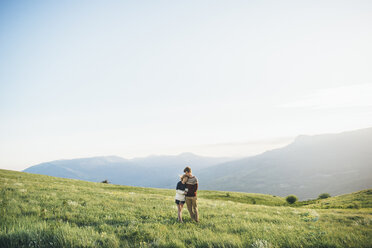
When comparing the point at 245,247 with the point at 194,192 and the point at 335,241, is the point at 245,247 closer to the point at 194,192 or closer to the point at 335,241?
the point at 335,241

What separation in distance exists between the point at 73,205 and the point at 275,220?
11898 mm

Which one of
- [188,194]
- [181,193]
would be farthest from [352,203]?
[181,193]

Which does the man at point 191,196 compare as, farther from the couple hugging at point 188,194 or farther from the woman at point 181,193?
the woman at point 181,193

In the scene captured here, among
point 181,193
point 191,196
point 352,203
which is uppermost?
point 181,193

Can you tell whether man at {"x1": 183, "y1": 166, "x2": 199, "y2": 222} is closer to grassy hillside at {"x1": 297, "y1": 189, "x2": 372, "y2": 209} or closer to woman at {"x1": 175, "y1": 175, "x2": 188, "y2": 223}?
woman at {"x1": 175, "y1": 175, "x2": 188, "y2": 223}

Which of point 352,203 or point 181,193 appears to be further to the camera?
point 352,203

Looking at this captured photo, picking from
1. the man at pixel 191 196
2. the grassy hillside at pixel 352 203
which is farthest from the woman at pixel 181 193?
the grassy hillside at pixel 352 203

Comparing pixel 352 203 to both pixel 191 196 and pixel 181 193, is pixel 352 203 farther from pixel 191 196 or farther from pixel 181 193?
pixel 181 193

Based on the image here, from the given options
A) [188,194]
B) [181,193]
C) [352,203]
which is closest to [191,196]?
[188,194]

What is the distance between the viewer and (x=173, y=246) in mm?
5910

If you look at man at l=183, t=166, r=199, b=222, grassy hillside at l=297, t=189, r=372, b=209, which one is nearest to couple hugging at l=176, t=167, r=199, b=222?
man at l=183, t=166, r=199, b=222

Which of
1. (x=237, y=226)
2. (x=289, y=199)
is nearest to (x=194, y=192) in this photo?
(x=237, y=226)

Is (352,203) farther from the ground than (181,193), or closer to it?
closer to it

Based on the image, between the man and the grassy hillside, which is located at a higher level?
the man
